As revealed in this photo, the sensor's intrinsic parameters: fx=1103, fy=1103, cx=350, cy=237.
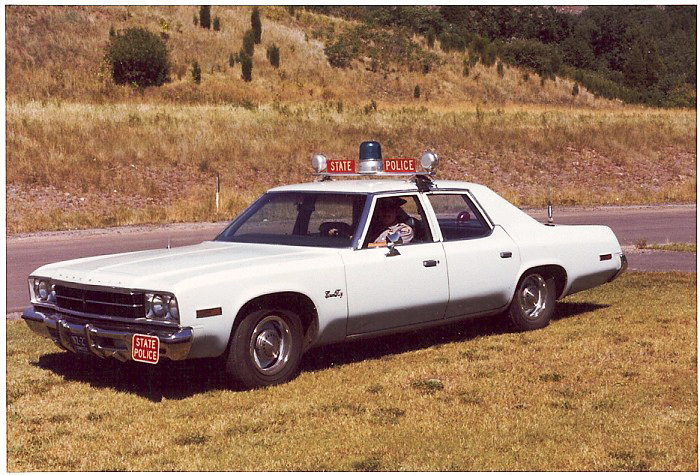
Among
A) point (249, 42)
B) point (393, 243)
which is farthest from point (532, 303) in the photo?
point (249, 42)

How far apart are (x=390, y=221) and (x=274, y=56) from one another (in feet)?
149

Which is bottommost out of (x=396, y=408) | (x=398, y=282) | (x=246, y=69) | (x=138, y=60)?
(x=396, y=408)

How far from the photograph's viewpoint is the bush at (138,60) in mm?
45831

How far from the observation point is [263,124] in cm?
3869

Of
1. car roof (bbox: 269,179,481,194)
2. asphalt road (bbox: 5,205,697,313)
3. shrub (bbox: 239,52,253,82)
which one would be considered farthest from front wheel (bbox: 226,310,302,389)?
shrub (bbox: 239,52,253,82)

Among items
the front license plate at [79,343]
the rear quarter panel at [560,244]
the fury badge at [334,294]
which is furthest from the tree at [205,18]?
the front license plate at [79,343]

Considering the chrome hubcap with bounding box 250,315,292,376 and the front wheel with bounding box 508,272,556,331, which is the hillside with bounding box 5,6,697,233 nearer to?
the front wheel with bounding box 508,272,556,331

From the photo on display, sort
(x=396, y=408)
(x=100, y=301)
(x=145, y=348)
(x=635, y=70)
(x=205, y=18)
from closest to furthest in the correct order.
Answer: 1. (x=396, y=408)
2. (x=145, y=348)
3. (x=100, y=301)
4. (x=205, y=18)
5. (x=635, y=70)

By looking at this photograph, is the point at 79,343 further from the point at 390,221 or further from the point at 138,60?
the point at 138,60

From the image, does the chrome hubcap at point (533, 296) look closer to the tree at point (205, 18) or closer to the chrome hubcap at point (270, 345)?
the chrome hubcap at point (270, 345)

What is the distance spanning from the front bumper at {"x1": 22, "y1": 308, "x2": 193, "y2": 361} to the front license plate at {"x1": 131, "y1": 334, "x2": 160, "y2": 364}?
0.11 feet

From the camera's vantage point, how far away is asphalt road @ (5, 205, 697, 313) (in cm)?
1530

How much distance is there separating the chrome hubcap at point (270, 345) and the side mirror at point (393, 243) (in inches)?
43.2

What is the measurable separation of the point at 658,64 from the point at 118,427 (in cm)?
7430
